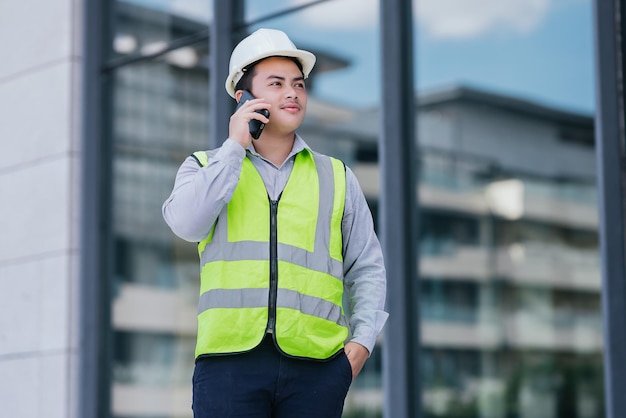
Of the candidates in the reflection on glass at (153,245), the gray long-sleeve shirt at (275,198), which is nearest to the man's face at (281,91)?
the gray long-sleeve shirt at (275,198)

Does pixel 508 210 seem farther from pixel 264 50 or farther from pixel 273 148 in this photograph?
pixel 264 50

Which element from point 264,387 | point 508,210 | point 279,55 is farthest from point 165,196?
point 264,387

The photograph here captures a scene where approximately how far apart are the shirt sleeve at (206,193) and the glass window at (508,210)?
4274 millimetres

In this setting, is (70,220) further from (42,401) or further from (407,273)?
(407,273)

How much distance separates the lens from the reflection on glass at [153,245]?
8.23 m

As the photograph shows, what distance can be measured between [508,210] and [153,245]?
277cm

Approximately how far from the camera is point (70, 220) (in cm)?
832

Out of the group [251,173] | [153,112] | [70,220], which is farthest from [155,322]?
[251,173]

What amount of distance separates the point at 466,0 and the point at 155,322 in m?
3.15

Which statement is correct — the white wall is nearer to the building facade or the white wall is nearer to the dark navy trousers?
the building facade

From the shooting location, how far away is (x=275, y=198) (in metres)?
3.46

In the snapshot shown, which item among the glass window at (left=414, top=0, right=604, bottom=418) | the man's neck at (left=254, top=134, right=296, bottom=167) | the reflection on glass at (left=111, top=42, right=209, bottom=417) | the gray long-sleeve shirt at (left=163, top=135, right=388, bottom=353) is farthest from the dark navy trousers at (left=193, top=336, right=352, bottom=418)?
the reflection on glass at (left=111, top=42, right=209, bottom=417)

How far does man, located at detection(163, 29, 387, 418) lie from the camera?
3.31 m

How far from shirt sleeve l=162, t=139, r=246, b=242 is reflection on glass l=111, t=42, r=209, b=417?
4.73 m
